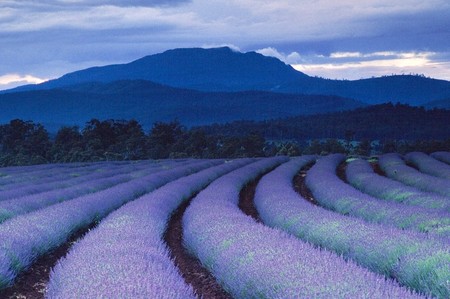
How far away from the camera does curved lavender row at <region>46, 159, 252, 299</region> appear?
420 cm

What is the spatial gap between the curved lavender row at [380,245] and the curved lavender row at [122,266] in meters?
2.04

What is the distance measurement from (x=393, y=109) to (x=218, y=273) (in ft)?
472

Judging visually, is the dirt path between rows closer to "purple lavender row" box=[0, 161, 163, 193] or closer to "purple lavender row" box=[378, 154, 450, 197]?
"purple lavender row" box=[0, 161, 163, 193]

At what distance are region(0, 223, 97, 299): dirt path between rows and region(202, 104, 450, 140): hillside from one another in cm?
10526

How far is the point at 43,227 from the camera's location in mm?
8789

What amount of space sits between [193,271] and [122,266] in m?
2.79

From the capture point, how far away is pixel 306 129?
136 metres

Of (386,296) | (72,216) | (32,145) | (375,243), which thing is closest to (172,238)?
(72,216)

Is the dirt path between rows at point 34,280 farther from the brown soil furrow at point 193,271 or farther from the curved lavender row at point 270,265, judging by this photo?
the curved lavender row at point 270,265

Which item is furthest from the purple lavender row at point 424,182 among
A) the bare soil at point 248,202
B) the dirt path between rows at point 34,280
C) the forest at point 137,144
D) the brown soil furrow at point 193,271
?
the forest at point 137,144

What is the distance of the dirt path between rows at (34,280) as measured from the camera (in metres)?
6.95

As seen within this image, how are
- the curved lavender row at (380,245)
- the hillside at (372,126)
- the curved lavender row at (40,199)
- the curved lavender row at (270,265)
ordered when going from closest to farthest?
the curved lavender row at (270,265)
the curved lavender row at (380,245)
the curved lavender row at (40,199)
the hillside at (372,126)

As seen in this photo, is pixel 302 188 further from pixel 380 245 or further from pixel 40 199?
pixel 380 245

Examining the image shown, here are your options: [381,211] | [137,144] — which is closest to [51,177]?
[381,211]
